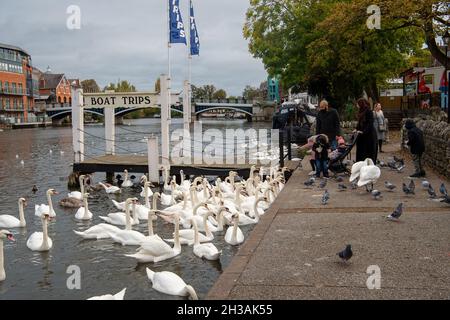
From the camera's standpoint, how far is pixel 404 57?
116 feet

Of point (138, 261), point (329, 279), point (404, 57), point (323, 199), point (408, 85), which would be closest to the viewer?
point (329, 279)

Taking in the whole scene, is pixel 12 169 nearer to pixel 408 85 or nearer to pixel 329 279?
pixel 329 279

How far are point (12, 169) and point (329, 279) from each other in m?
23.8

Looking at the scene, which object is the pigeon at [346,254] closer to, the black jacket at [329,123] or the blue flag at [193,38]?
the black jacket at [329,123]

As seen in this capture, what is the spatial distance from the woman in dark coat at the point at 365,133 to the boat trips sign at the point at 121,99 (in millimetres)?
7507

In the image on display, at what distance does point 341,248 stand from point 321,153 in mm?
6552

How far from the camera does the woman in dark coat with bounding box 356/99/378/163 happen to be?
12.8 meters

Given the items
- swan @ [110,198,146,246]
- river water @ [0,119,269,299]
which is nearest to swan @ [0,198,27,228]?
river water @ [0,119,269,299]

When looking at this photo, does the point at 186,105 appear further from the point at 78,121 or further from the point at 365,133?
the point at 365,133

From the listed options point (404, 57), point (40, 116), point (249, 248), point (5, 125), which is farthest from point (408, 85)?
point (40, 116)

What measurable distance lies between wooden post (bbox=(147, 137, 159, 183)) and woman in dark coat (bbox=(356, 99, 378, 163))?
7040 millimetres

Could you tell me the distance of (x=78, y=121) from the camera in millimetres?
18734

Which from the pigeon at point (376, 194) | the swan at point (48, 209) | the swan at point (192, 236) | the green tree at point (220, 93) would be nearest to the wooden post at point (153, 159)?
the swan at point (48, 209)

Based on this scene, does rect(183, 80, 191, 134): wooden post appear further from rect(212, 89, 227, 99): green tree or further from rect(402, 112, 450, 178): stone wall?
rect(212, 89, 227, 99): green tree
